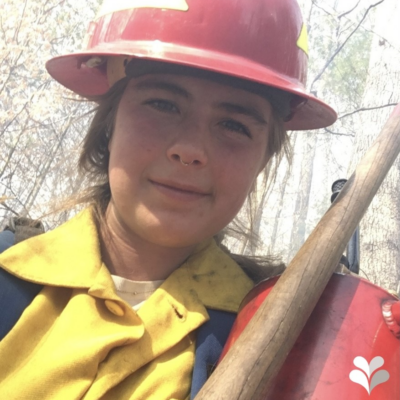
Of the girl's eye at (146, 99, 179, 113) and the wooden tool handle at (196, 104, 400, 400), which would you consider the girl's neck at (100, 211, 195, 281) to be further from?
the wooden tool handle at (196, 104, 400, 400)

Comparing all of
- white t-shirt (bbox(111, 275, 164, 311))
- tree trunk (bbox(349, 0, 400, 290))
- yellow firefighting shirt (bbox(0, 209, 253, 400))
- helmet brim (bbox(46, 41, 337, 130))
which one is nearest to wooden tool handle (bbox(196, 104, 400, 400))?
helmet brim (bbox(46, 41, 337, 130))

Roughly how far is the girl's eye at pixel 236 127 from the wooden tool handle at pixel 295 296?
29cm

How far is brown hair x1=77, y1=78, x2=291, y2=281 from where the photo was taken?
1.31 m

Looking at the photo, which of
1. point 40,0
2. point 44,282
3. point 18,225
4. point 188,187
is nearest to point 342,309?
point 188,187

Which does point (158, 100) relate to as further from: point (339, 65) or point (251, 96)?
point (339, 65)

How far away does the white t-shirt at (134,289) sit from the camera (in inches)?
47.1

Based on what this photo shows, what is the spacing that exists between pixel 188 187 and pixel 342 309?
427 millimetres

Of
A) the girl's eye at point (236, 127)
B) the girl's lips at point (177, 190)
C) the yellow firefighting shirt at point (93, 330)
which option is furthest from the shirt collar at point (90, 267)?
the girl's eye at point (236, 127)

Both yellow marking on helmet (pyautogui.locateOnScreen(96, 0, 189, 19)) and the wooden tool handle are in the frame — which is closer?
the wooden tool handle

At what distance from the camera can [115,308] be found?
1.05m

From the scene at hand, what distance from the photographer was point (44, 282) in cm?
108

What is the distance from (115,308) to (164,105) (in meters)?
0.47

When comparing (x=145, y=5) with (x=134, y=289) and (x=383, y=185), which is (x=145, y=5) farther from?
(x=383, y=185)

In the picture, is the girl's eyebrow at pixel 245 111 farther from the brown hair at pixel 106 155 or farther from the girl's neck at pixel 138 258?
the girl's neck at pixel 138 258
